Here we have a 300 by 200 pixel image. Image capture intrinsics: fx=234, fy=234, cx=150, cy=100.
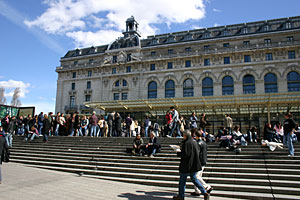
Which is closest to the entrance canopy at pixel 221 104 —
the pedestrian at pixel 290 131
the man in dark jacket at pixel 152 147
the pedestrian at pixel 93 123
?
the pedestrian at pixel 93 123

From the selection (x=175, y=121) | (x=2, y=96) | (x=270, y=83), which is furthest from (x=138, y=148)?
(x=2, y=96)

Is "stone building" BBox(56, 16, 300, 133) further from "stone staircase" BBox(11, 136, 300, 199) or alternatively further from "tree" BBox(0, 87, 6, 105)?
"tree" BBox(0, 87, 6, 105)

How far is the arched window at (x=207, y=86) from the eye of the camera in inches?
1443

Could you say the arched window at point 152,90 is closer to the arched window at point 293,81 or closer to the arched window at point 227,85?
the arched window at point 227,85

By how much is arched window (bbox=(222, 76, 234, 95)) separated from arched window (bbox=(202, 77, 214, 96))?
70.3 inches

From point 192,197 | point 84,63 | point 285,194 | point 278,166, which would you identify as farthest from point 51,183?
point 84,63

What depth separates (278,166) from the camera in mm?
8523

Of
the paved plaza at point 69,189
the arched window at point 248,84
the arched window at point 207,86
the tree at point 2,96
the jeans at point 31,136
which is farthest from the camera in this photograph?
the tree at point 2,96

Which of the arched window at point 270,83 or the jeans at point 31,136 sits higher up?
the arched window at point 270,83

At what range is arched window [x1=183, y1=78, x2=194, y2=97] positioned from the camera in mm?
37656

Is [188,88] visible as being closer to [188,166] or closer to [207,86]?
[207,86]

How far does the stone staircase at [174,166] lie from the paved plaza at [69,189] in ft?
2.47

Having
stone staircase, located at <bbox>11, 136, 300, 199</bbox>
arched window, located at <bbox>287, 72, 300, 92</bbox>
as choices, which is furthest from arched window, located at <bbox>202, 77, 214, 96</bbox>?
stone staircase, located at <bbox>11, 136, 300, 199</bbox>

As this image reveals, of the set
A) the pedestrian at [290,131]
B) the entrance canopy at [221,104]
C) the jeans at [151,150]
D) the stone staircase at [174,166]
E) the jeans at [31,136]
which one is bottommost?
the stone staircase at [174,166]
